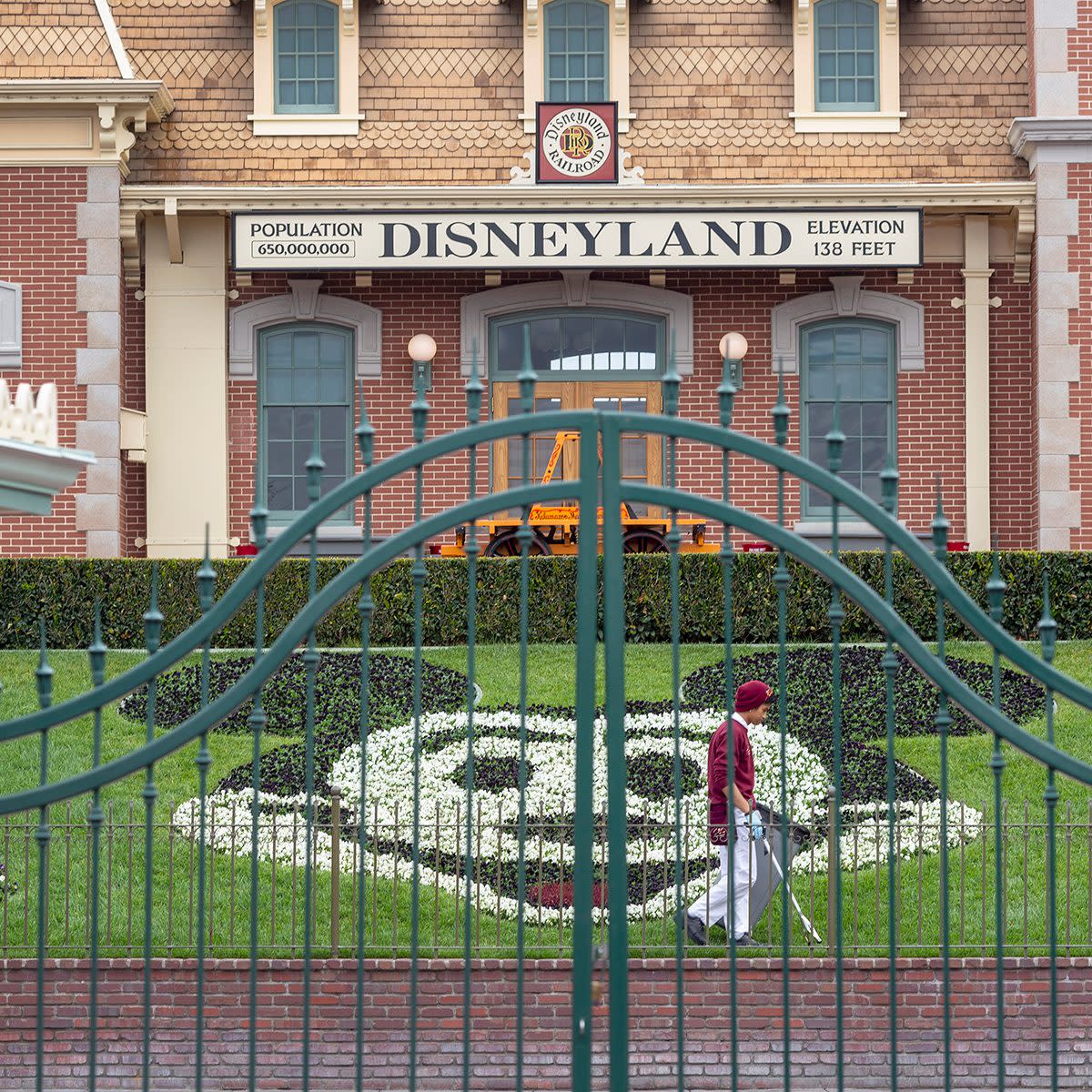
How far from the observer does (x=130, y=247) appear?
22828 millimetres

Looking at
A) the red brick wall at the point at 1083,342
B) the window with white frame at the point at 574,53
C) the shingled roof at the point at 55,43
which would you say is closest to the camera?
the red brick wall at the point at 1083,342

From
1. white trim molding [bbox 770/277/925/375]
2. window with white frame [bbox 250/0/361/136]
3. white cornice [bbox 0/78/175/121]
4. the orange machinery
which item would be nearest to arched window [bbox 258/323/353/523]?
window with white frame [bbox 250/0/361/136]

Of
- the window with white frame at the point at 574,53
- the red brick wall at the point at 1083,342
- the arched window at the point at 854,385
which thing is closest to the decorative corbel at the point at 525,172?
the window with white frame at the point at 574,53

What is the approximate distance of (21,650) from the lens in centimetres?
1933

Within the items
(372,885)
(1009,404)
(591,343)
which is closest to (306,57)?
(591,343)

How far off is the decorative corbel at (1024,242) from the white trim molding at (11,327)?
11.8 metres

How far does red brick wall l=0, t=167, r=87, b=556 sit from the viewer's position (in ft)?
72.6

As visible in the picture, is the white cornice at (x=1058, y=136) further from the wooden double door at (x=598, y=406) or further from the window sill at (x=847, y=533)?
the wooden double door at (x=598, y=406)

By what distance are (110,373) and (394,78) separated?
5.29 metres

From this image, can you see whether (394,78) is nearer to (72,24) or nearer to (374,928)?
(72,24)

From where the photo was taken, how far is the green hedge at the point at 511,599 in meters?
19.2

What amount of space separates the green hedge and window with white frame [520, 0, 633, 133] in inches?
280

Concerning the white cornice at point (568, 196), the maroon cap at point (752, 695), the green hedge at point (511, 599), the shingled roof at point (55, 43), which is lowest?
the maroon cap at point (752, 695)

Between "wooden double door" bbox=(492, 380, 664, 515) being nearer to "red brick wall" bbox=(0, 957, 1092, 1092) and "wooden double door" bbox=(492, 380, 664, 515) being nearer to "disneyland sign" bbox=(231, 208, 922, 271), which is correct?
"disneyland sign" bbox=(231, 208, 922, 271)
